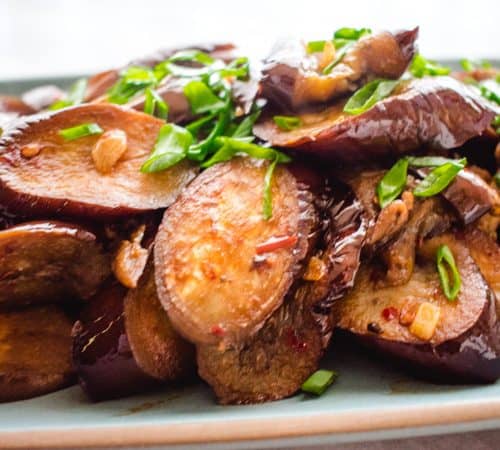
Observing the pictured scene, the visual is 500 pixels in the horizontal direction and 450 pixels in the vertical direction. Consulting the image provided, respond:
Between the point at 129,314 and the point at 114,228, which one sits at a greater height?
the point at 114,228

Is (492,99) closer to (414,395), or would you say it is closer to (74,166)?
(414,395)

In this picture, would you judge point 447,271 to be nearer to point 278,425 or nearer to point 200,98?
point 278,425

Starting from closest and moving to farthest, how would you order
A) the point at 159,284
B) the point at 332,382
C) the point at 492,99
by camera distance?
the point at 159,284
the point at 332,382
the point at 492,99

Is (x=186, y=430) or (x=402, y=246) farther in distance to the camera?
(x=402, y=246)

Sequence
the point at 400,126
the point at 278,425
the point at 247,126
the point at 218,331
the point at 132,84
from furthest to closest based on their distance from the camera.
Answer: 1. the point at 132,84
2. the point at 247,126
3. the point at 400,126
4. the point at 218,331
5. the point at 278,425

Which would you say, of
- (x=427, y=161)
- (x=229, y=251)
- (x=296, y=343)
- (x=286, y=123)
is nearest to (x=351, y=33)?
(x=286, y=123)

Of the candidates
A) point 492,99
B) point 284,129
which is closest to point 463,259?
point 284,129

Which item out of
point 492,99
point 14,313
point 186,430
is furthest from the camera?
point 492,99
